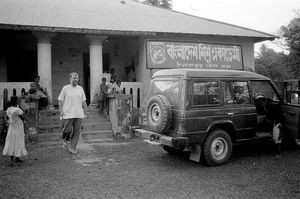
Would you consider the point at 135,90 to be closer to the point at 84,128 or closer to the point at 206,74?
the point at 84,128

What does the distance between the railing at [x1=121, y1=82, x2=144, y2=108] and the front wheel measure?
5.28m

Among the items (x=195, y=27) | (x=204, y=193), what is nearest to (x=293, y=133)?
(x=204, y=193)

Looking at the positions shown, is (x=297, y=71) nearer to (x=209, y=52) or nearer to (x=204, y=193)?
(x=209, y=52)

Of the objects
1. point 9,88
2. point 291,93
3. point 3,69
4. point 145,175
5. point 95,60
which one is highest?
point 95,60

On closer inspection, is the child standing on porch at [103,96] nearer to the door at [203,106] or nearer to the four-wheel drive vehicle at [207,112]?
the four-wheel drive vehicle at [207,112]

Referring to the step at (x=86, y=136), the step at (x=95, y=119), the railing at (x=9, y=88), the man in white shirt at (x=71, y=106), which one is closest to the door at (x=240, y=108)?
the man in white shirt at (x=71, y=106)

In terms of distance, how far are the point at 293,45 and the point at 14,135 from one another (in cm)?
2281

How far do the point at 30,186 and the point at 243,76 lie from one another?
15.5 feet

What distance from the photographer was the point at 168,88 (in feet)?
20.8

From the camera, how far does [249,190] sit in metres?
4.71

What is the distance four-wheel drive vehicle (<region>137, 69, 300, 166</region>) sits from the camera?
591cm

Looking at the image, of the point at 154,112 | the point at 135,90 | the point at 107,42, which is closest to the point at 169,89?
the point at 154,112

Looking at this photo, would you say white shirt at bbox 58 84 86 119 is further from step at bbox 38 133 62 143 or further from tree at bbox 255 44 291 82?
tree at bbox 255 44 291 82

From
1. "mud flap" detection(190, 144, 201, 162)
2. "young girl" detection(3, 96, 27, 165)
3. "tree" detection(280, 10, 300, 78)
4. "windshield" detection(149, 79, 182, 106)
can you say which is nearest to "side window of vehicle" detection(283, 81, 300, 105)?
"mud flap" detection(190, 144, 201, 162)
